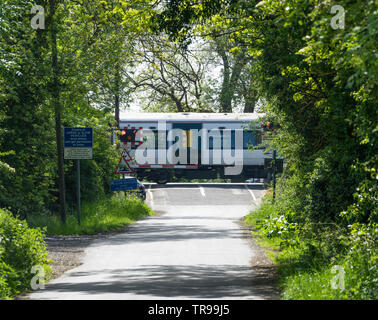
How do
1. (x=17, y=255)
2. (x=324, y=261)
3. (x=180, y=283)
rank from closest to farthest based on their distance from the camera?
1. (x=180, y=283)
2. (x=324, y=261)
3. (x=17, y=255)

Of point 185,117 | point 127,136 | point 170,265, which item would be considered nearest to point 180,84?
point 185,117

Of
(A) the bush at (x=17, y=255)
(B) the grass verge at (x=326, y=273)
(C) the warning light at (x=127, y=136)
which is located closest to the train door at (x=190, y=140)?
(C) the warning light at (x=127, y=136)

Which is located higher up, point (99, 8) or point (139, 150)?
point (99, 8)

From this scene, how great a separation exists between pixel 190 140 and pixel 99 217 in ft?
78.5

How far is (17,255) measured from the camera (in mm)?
12953

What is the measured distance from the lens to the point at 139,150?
51.2 meters

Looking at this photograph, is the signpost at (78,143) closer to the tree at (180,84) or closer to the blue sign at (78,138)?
the blue sign at (78,138)

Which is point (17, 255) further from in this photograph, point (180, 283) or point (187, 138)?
point (187, 138)

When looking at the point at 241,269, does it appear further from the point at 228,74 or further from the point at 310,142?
the point at 228,74

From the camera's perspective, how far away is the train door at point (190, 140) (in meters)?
51.2

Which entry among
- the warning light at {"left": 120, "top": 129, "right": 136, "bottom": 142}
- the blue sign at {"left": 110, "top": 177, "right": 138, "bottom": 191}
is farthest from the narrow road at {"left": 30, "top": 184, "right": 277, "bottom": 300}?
the warning light at {"left": 120, "top": 129, "right": 136, "bottom": 142}

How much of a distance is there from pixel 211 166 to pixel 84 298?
41.4m

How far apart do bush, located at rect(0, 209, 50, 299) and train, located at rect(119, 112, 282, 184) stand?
120 ft
